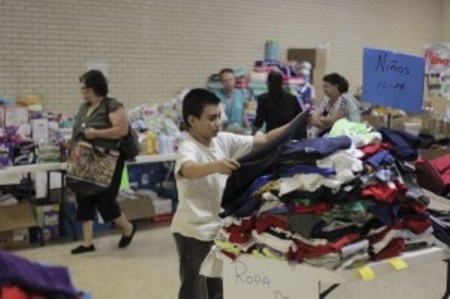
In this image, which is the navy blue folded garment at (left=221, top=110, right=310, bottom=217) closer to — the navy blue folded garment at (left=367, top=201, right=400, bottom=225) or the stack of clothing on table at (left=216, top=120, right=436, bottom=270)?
the stack of clothing on table at (left=216, top=120, right=436, bottom=270)

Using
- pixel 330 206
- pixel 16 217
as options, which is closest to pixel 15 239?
pixel 16 217

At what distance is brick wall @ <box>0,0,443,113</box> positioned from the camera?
21.4 ft

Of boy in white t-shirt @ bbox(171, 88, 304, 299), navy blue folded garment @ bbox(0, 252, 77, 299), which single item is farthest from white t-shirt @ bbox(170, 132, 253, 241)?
navy blue folded garment @ bbox(0, 252, 77, 299)

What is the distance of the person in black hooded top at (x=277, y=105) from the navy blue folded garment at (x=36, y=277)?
464 cm

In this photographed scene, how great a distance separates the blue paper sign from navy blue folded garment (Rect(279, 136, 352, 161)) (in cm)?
83

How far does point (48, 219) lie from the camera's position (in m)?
5.92

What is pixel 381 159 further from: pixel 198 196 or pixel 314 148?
pixel 198 196

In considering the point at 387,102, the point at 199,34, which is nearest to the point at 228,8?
the point at 199,34

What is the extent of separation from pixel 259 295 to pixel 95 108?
3246mm

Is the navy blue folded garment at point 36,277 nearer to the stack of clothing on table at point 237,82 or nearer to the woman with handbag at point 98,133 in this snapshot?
the woman with handbag at point 98,133

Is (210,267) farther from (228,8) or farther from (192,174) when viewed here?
(228,8)

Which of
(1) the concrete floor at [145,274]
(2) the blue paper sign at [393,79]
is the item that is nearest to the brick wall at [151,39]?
(1) the concrete floor at [145,274]

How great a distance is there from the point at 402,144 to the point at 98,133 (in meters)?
3.16

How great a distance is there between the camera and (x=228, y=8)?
8172 mm
